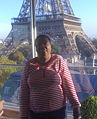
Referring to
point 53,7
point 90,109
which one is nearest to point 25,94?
point 90,109

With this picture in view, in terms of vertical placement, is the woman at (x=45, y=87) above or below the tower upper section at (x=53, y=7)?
below

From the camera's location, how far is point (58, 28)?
14438 mm

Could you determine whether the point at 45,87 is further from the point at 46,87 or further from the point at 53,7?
the point at 53,7

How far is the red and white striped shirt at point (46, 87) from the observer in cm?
175

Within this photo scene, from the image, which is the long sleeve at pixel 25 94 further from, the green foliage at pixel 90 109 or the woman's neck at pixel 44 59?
the green foliage at pixel 90 109

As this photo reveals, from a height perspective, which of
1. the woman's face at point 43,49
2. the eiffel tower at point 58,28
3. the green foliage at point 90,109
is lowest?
the green foliage at point 90,109

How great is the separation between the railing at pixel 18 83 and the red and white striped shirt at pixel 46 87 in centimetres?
111

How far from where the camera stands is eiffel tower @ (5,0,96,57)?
13.5m

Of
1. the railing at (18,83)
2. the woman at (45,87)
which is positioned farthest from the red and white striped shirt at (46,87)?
the railing at (18,83)

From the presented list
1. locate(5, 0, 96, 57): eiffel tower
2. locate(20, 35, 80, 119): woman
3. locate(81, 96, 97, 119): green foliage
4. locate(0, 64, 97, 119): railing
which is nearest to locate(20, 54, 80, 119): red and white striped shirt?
locate(20, 35, 80, 119): woman

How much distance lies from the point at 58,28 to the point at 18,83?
11.4m

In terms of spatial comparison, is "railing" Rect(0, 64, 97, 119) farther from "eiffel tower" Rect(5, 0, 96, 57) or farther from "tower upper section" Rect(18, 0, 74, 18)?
"tower upper section" Rect(18, 0, 74, 18)

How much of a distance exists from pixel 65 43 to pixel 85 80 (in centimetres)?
1172

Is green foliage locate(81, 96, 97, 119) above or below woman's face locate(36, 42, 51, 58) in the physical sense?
below
